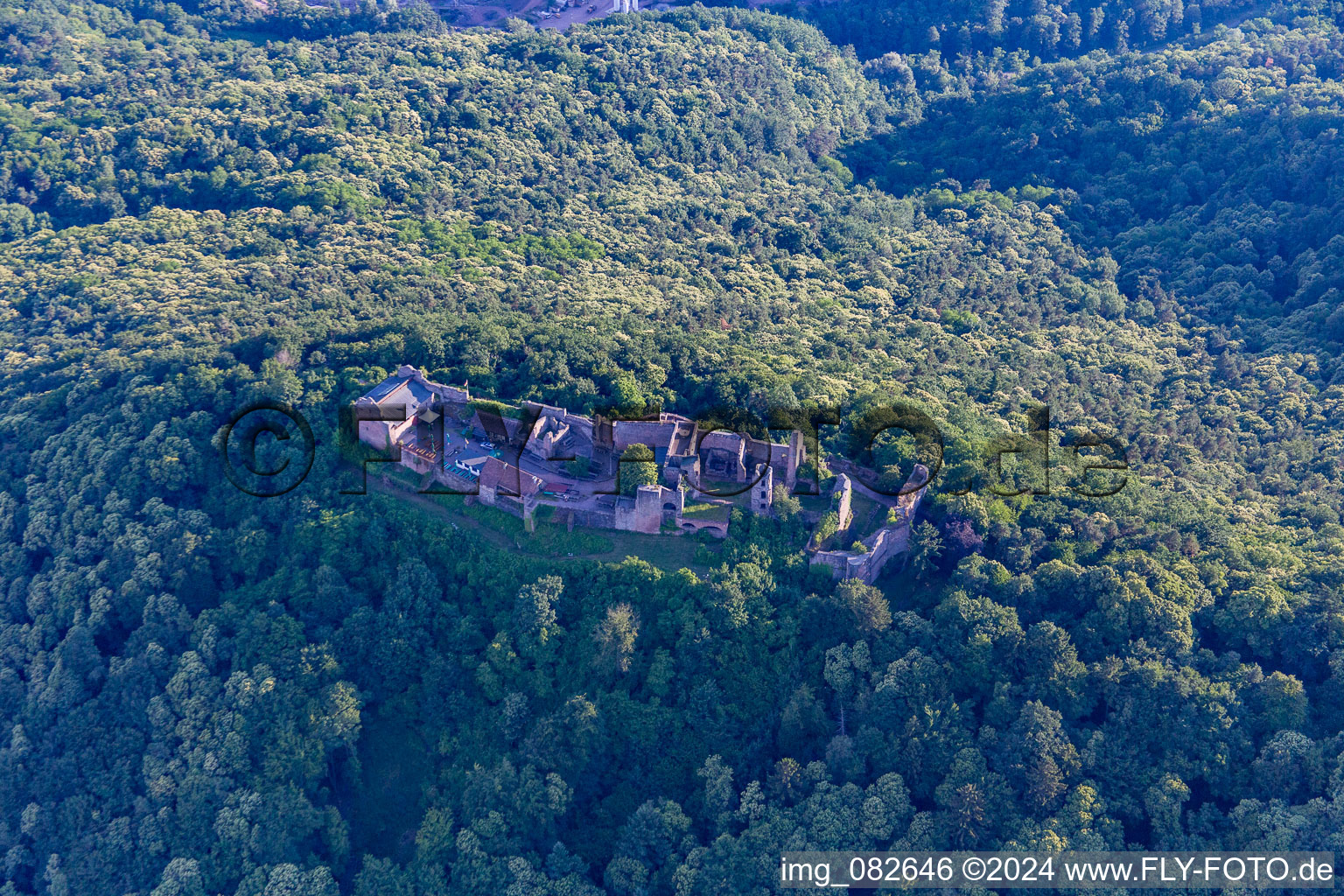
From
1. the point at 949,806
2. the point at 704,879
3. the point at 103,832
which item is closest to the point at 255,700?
the point at 103,832

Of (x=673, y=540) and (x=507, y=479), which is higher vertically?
(x=507, y=479)

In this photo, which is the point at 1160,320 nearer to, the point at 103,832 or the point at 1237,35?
the point at 1237,35

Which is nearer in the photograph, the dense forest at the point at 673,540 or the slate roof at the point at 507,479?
the dense forest at the point at 673,540

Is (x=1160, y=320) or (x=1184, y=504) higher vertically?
(x=1160, y=320)

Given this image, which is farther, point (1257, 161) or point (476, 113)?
point (476, 113)

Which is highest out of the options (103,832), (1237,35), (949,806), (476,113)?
(1237,35)

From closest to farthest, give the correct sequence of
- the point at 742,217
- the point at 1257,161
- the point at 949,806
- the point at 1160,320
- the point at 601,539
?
the point at 949,806, the point at 601,539, the point at 1160,320, the point at 1257,161, the point at 742,217

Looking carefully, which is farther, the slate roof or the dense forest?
the slate roof


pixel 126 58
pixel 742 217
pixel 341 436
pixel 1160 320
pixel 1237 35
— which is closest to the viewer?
pixel 341 436
